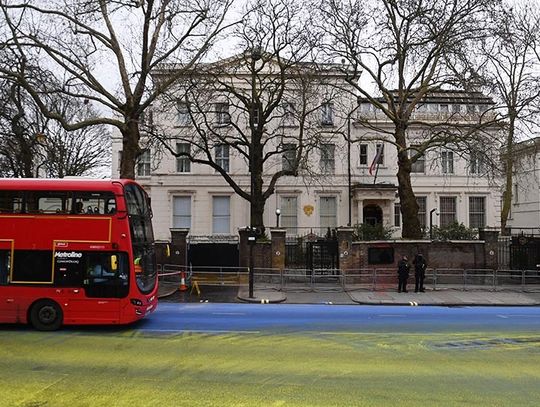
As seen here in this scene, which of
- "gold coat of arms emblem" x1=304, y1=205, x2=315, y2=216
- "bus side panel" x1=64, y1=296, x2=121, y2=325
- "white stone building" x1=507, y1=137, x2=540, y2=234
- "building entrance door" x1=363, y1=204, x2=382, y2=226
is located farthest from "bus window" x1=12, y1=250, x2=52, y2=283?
"white stone building" x1=507, y1=137, x2=540, y2=234

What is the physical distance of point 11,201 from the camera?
13633mm

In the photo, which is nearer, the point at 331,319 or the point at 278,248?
the point at 331,319

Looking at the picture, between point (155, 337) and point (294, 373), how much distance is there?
185 inches

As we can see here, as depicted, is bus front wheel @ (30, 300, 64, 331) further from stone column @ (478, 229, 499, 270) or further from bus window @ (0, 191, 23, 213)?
stone column @ (478, 229, 499, 270)

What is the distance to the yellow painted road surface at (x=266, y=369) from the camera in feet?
24.5

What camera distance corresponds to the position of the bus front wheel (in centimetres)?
1322

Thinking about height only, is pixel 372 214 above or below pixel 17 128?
below

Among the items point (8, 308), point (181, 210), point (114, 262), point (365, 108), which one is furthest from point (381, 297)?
point (365, 108)

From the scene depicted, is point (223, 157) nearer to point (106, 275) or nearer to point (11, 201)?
point (11, 201)

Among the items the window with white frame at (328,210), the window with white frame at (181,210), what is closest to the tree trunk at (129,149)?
the window with white frame at (181,210)

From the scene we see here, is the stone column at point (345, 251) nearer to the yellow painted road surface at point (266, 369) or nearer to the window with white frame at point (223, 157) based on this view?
the yellow painted road surface at point (266, 369)

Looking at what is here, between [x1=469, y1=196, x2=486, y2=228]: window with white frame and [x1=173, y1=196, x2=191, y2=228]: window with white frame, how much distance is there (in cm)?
2395

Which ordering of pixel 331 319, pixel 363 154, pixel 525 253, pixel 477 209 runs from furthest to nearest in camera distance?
pixel 477 209 < pixel 363 154 < pixel 525 253 < pixel 331 319

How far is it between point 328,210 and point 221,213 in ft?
28.8
